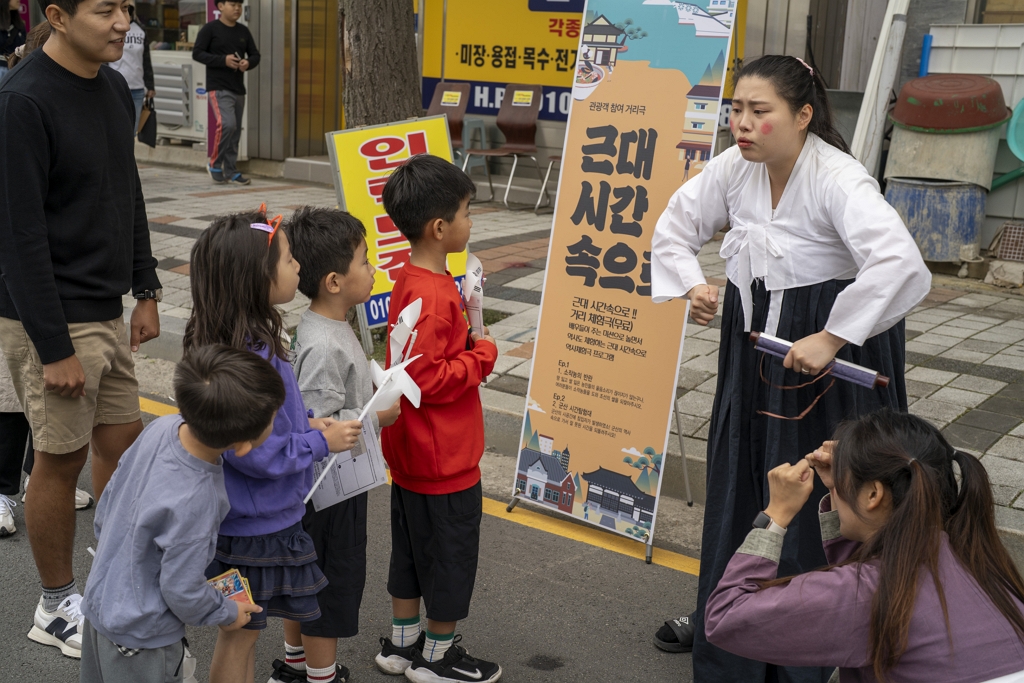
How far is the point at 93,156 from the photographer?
2.89 metres

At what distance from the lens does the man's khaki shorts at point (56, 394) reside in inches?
116

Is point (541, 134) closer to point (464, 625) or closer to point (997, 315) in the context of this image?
point (997, 315)

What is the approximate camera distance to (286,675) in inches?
113

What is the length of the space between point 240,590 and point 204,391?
49 cm

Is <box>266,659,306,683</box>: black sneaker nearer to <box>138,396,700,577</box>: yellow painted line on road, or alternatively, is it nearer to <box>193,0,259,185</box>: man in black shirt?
<box>138,396,700,577</box>: yellow painted line on road

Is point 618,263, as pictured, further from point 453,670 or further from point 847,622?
point 847,622

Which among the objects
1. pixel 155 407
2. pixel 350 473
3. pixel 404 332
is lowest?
pixel 155 407

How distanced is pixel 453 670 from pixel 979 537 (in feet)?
5.37

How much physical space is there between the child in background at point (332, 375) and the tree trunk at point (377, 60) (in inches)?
138

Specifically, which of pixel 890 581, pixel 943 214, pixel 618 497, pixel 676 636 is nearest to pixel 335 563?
pixel 676 636

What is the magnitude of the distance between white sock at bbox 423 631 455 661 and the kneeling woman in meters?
1.17

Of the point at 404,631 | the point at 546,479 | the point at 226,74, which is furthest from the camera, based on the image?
the point at 226,74

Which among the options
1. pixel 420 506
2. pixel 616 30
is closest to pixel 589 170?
pixel 616 30

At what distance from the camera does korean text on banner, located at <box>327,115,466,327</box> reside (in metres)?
5.25
